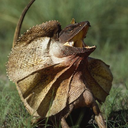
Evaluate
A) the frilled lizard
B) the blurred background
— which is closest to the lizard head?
the frilled lizard

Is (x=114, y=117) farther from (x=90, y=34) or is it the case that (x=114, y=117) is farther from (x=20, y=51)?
(x=90, y=34)

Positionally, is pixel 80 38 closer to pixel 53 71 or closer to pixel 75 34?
pixel 75 34

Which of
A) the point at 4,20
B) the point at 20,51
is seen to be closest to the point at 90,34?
the point at 4,20

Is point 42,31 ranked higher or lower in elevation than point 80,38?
higher

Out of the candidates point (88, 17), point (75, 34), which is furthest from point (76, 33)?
point (88, 17)

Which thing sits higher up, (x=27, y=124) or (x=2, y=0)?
(x=2, y=0)

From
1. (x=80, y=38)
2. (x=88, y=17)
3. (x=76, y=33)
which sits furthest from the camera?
(x=88, y=17)

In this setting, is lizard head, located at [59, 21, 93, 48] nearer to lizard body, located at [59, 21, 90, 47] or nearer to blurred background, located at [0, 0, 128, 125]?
lizard body, located at [59, 21, 90, 47]
